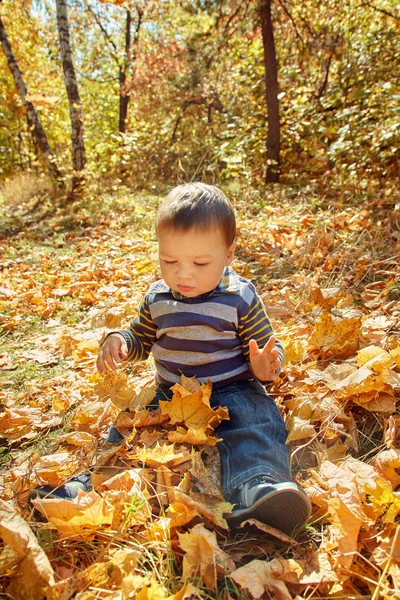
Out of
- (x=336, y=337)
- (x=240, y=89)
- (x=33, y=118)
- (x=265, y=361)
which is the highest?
(x=240, y=89)

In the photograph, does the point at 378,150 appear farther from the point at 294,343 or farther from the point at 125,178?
the point at 125,178

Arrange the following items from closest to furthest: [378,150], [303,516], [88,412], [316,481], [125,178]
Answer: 1. [303,516]
2. [316,481]
3. [88,412]
4. [378,150]
5. [125,178]

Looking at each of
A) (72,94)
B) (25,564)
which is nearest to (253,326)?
(25,564)

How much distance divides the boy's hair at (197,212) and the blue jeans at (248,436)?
57 centimetres

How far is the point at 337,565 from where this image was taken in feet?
3.73

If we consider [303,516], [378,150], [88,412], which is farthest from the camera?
[378,150]

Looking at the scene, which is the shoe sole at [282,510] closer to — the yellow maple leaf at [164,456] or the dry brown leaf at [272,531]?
the dry brown leaf at [272,531]

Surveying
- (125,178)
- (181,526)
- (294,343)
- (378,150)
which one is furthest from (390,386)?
(125,178)

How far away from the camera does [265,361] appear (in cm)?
158

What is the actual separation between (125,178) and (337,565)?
379 inches

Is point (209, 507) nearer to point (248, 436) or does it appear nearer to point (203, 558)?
point (203, 558)

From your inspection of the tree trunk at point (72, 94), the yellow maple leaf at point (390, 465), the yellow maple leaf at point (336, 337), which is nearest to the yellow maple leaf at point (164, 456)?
the yellow maple leaf at point (390, 465)

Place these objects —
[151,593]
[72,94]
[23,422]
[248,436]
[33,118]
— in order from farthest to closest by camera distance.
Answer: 1. [33,118]
2. [72,94]
3. [23,422]
4. [248,436]
5. [151,593]

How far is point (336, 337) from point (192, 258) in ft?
2.98
